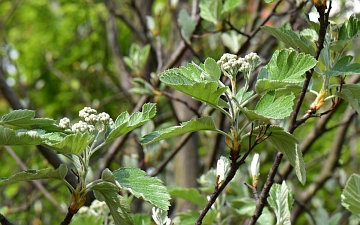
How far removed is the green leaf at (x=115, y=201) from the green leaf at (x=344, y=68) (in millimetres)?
577

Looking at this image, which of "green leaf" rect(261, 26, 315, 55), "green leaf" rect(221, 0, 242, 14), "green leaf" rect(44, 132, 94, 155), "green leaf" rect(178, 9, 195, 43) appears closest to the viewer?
"green leaf" rect(44, 132, 94, 155)

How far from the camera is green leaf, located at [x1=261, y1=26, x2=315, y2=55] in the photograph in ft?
4.10

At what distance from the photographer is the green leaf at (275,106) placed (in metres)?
1.06

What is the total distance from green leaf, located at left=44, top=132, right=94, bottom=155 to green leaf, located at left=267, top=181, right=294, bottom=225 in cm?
55

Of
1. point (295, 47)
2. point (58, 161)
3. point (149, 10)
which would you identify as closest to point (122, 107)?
point (149, 10)

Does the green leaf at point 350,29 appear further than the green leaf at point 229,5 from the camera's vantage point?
No

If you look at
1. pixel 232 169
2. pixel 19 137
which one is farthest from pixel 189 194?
pixel 19 137

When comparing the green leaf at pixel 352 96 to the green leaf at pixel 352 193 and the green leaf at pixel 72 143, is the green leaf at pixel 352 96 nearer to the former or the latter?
the green leaf at pixel 352 193

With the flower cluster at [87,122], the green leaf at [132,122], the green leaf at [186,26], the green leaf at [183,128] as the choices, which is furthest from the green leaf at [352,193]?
the green leaf at [186,26]

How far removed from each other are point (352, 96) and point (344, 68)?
72 mm

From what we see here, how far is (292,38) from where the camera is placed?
4.09 feet

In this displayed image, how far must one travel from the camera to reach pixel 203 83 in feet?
3.43

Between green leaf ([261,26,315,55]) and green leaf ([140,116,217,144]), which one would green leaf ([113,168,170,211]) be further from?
green leaf ([261,26,315,55])

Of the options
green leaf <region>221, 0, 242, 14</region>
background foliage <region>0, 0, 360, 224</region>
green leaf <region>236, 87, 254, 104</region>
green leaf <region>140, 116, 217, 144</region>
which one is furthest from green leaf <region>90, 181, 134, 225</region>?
green leaf <region>221, 0, 242, 14</region>
